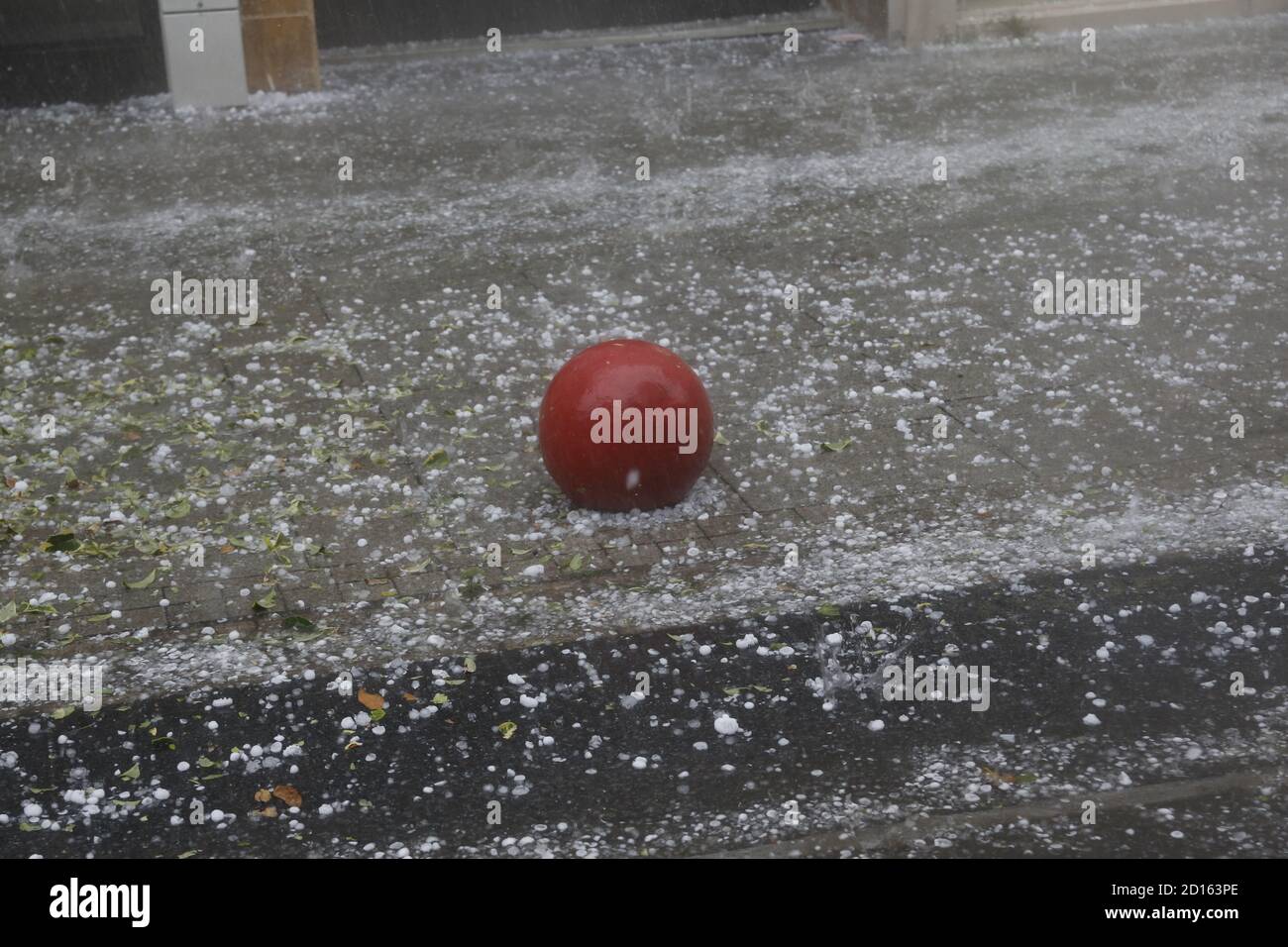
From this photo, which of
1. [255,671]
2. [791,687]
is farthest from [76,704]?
[791,687]

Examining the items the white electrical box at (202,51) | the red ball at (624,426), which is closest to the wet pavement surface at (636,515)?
the red ball at (624,426)

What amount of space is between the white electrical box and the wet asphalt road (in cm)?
839

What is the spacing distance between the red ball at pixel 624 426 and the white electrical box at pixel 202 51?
24.3 feet

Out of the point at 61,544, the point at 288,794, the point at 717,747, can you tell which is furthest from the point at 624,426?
the point at 61,544

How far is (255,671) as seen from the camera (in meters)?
4.46

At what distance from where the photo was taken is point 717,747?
13.4ft

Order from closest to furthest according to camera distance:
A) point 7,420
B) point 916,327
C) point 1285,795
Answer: point 1285,795, point 7,420, point 916,327

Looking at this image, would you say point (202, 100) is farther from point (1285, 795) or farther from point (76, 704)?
point (1285, 795)

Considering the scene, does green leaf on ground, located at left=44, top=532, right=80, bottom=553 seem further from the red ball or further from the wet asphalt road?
the red ball

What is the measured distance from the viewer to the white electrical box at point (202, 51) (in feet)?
37.5

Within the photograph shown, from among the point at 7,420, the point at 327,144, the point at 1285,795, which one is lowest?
the point at 1285,795

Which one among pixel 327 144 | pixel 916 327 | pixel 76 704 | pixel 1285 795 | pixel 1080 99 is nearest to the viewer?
pixel 1285 795

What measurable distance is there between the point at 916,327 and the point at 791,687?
3.19 metres

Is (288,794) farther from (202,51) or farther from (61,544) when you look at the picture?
(202,51)
